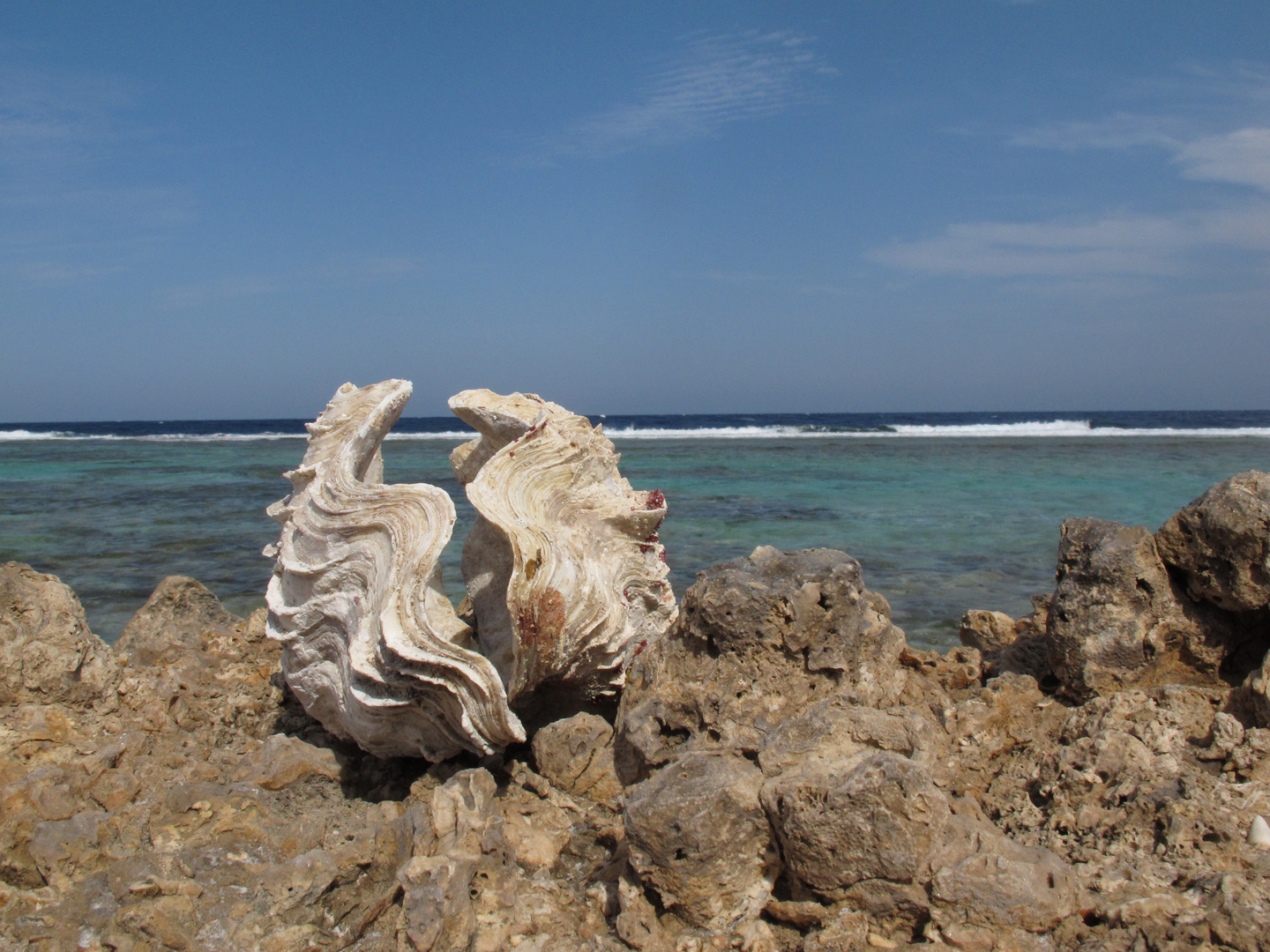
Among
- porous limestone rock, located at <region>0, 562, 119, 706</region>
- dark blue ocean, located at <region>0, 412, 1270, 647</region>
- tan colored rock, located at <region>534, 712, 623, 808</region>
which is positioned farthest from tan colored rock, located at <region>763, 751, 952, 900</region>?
dark blue ocean, located at <region>0, 412, 1270, 647</region>

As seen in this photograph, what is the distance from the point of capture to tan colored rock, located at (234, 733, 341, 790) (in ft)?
10.5

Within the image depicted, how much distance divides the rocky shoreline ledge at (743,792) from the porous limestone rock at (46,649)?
0.4 inches

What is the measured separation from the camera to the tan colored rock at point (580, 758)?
3141 millimetres

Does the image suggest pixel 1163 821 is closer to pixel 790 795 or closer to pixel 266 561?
pixel 790 795

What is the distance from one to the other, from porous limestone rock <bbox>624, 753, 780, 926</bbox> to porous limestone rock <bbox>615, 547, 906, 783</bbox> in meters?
0.64

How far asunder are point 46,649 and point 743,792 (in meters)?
2.83

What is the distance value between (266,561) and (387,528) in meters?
6.04

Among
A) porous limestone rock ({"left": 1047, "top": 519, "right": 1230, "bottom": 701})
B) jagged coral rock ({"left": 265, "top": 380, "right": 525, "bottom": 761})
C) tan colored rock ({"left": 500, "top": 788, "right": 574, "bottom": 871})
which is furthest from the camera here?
porous limestone rock ({"left": 1047, "top": 519, "right": 1230, "bottom": 701})

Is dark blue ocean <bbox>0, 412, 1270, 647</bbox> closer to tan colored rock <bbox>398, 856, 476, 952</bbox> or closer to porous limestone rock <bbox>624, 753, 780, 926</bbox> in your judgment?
porous limestone rock <bbox>624, 753, 780, 926</bbox>

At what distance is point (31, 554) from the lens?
935cm

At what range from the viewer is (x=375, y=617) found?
3.24m

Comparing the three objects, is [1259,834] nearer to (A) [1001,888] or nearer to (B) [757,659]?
(A) [1001,888]

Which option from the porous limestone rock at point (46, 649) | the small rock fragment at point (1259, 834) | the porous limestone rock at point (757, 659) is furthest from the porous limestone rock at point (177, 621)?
the small rock fragment at point (1259, 834)

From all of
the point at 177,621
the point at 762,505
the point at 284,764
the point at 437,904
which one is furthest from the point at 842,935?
the point at 762,505
